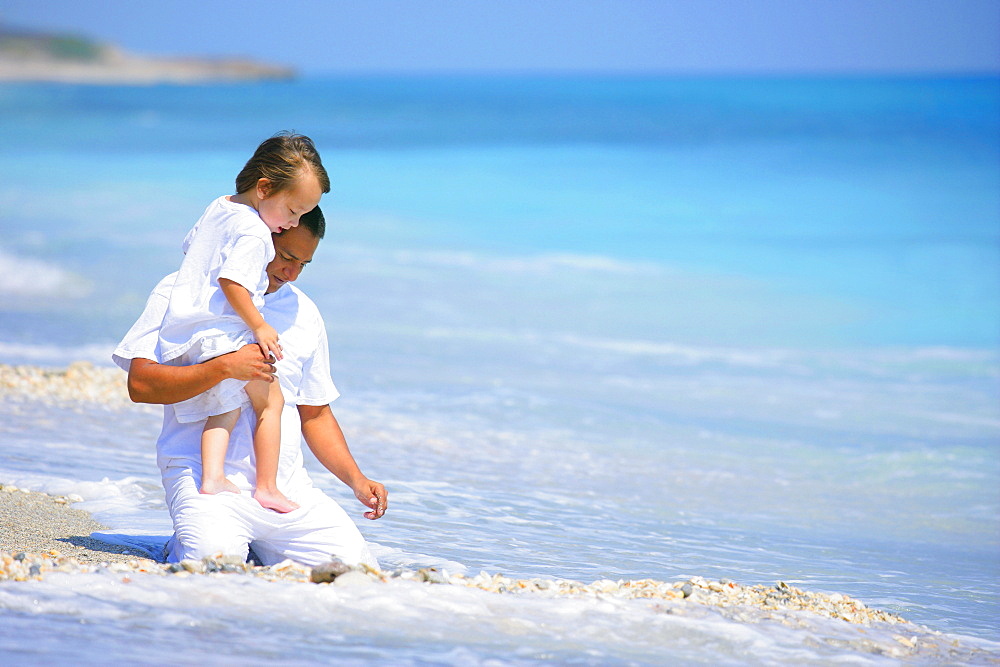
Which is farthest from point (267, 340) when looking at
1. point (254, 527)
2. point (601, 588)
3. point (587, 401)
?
point (587, 401)

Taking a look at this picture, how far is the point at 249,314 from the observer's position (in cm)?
329

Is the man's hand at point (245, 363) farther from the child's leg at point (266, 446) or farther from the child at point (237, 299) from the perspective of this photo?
the child's leg at point (266, 446)

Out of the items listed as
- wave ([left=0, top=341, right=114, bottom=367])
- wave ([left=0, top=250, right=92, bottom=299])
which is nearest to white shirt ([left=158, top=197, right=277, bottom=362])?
wave ([left=0, top=341, right=114, bottom=367])

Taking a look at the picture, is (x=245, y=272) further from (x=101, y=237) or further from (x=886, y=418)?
(x=101, y=237)

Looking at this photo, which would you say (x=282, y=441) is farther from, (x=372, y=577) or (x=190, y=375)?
(x=372, y=577)

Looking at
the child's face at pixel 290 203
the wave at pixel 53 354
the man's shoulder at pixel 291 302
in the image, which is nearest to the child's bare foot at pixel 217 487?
the man's shoulder at pixel 291 302

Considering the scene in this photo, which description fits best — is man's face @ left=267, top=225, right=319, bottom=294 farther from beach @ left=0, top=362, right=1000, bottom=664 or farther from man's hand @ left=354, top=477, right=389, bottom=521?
beach @ left=0, top=362, right=1000, bottom=664

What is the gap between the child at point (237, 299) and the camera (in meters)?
3.30

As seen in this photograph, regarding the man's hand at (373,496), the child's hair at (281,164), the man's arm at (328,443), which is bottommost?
the man's hand at (373,496)

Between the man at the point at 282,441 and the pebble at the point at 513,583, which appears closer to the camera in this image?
the pebble at the point at 513,583

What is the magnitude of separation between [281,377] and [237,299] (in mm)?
380

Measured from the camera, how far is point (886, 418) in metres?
7.85

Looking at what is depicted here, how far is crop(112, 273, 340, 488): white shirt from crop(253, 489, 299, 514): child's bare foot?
9 centimetres

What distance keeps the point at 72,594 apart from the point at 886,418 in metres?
6.19
